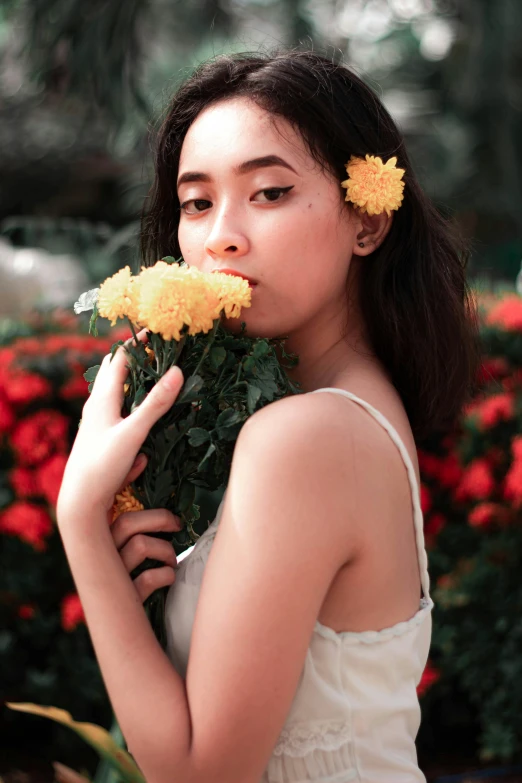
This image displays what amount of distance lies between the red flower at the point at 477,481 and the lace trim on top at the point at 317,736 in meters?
2.08

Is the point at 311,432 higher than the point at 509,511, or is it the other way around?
the point at 311,432

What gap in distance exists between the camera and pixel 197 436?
1388 millimetres

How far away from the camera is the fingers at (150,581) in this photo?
1430mm

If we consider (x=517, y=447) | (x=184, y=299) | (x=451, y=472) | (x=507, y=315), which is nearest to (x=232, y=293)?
(x=184, y=299)

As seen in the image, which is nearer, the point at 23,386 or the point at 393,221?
the point at 393,221

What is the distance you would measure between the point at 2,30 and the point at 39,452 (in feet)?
55.9

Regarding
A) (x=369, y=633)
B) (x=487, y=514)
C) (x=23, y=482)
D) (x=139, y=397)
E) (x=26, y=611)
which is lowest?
(x=26, y=611)

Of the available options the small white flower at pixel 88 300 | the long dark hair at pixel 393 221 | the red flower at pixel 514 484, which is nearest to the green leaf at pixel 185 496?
the small white flower at pixel 88 300

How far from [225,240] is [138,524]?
501mm

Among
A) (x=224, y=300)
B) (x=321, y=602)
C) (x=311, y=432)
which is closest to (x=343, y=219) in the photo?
(x=224, y=300)

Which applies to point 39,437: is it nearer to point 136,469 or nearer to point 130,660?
point 136,469

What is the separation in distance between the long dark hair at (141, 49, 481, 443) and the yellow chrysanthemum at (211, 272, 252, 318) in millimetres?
292

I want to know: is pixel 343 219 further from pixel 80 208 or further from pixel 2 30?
pixel 2 30

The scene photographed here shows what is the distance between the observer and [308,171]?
1506 millimetres
